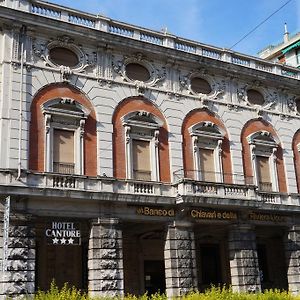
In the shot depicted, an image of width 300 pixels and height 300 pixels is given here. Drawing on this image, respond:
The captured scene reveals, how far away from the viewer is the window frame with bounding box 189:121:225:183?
28016 mm

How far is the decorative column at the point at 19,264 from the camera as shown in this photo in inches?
817

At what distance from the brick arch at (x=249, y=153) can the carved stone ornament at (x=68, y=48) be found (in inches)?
416

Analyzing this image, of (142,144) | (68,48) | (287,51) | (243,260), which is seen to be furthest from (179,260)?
(287,51)

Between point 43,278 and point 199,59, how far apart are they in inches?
594

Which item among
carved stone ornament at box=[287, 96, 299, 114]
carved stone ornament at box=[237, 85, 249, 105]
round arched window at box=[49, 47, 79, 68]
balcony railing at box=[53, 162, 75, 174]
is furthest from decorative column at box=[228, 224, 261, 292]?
round arched window at box=[49, 47, 79, 68]

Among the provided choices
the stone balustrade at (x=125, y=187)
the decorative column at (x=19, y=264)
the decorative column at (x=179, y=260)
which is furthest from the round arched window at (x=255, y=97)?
the decorative column at (x=19, y=264)

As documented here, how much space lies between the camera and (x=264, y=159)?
102ft

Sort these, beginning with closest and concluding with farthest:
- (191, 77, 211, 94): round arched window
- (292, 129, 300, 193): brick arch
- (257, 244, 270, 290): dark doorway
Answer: (191, 77, 211, 94): round arched window → (292, 129, 300, 193): brick arch → (257, 244, 270, 290): dark doorway

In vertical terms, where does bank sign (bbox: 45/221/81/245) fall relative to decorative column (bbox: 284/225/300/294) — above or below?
above

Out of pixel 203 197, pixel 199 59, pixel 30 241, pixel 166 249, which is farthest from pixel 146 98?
pixel 30 241

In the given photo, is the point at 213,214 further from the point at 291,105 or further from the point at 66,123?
the point at 291,105

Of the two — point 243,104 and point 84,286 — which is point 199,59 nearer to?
point 243,104

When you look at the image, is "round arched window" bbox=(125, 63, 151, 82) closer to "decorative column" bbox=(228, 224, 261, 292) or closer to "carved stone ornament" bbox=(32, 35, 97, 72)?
"carved stone ornament" bbox=(32, 35, 97, 72)

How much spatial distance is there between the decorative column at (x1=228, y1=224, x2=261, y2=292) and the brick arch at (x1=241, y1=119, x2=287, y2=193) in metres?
3.94
